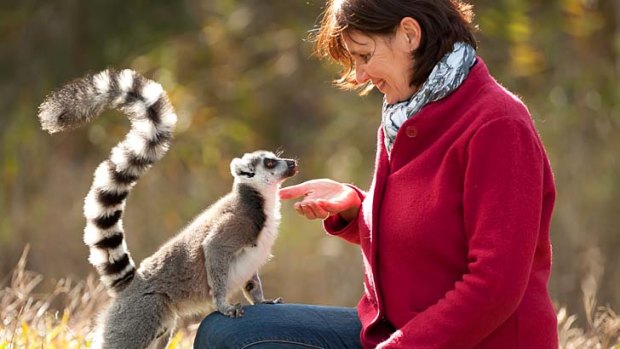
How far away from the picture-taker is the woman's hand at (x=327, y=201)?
381 cm

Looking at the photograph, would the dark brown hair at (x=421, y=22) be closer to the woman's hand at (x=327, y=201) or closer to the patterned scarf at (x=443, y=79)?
the patterned scarf at (x=443, y=79)

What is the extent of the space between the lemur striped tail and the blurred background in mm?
6479

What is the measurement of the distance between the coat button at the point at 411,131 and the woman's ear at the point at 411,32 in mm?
241

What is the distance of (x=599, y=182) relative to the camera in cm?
1118

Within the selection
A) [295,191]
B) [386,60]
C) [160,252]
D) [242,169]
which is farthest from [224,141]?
[386,60]

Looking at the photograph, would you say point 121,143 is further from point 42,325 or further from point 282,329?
point 42,325

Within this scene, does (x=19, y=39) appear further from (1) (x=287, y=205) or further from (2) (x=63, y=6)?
(1) (x=287, y=205)

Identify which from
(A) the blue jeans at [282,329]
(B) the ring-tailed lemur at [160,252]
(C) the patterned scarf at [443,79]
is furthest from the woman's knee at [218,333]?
(C) the patterned scarf at [443,79]

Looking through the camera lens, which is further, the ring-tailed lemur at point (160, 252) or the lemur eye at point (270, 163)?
the lemur eye at point (270, 163)

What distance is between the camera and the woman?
3.07 m

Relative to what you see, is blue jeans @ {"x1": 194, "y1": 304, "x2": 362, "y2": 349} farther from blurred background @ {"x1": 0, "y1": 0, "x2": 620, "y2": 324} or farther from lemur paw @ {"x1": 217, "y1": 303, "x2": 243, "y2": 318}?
blurred background @ {"x1": 0, "y1": 0, "x2": 620, "y2": 324}

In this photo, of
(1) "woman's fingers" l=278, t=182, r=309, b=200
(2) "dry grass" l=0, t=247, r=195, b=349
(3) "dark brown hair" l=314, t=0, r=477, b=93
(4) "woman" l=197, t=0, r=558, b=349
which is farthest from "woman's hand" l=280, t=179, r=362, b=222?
(2) "dry grass" l=0, t=247, r=195, b=349

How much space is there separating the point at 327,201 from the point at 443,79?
0.67 m

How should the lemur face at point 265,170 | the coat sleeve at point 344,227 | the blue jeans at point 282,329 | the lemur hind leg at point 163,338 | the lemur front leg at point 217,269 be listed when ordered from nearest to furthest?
the blue jeans at point 282,329 → the coat sleeve at point 344,227 → the lemur front leg at point 217,269 → the lemur hind leg at point 163,338 → the lemur face at point 265,170
